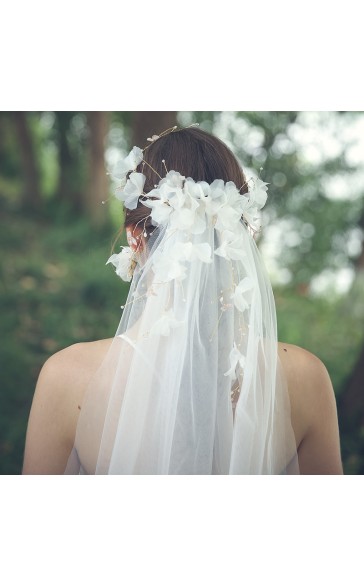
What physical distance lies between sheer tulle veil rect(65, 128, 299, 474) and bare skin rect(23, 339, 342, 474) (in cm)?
4

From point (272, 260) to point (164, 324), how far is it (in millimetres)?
4765

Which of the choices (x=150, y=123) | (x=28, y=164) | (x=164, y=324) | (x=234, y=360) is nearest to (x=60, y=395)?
(x=164, y=324)

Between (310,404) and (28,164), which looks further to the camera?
(28,164)

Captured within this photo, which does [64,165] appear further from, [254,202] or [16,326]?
[254,202]

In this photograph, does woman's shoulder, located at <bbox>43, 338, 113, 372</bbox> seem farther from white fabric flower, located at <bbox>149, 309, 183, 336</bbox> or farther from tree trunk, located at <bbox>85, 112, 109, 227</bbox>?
tree trunk, located at <bbox>85, 112, 109, 227</bbox>

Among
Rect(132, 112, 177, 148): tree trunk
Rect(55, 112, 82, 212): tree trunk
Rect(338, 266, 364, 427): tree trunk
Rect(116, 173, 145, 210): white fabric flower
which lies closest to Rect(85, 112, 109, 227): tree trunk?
Rect(55, 112, 82, 212): tree trunk

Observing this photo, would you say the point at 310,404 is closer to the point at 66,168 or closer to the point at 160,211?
the point at 160,211

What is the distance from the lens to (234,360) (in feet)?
5.63

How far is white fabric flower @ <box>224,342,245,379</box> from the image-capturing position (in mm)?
1708

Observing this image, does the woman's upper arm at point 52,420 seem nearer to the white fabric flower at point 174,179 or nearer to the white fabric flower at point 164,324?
the white fabric flower at point 164,324

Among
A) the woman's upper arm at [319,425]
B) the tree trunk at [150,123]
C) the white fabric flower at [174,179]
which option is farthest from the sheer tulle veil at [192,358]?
the tree trunk at [150,123]

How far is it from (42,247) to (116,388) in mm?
5776
